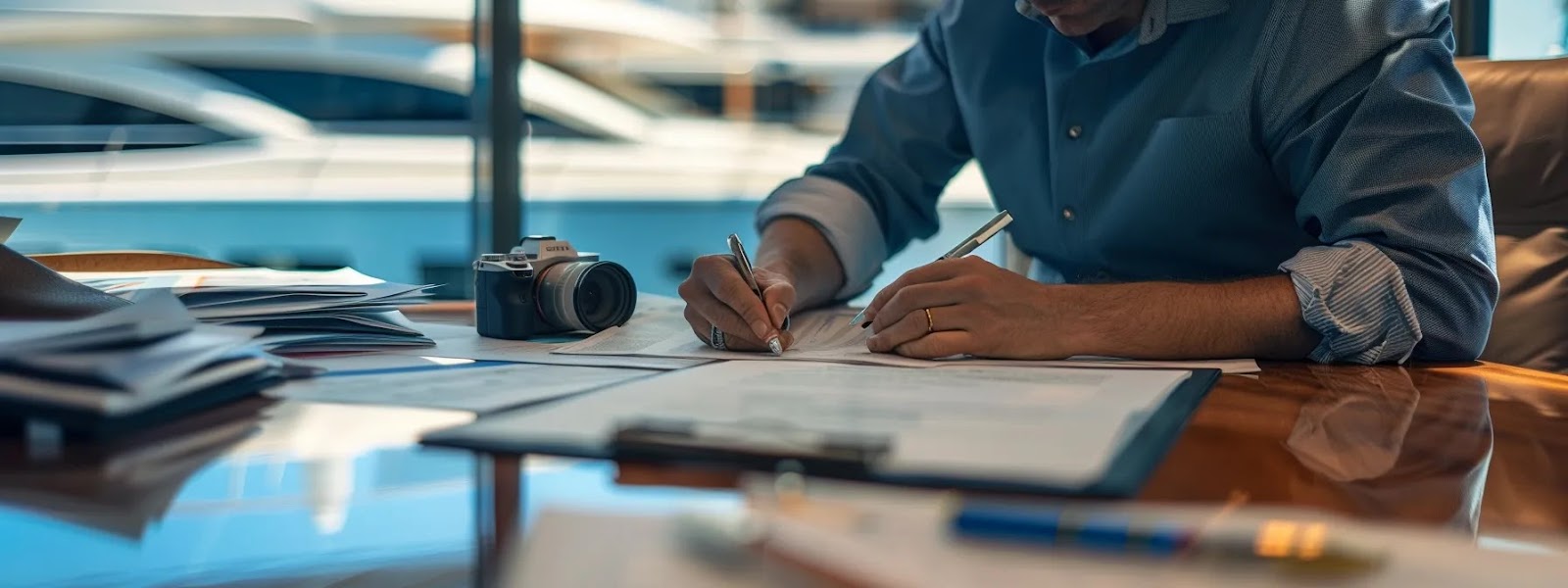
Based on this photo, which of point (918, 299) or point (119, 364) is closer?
point (119, 364)

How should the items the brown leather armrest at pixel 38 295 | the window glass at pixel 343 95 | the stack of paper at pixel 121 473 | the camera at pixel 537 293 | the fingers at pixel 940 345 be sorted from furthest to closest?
the window glass at pixel 343 95 < the camera at pixel 537 293 < the fingers at pixel 940 345 < the brown leather armrest at pixel 38 295 < the stack of paper at pixel 121 473

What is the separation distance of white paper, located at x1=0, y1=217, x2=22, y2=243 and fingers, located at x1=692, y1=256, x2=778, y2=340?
1.97ft

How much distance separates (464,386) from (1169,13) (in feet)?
2.76

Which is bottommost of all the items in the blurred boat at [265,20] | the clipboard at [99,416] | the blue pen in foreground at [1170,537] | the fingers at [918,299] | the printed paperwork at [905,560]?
the clipboard at [99,416]

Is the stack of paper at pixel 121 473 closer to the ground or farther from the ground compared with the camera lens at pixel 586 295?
closer to the ground

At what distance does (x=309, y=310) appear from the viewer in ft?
3.28

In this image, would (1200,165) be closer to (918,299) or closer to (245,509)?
(918,299)

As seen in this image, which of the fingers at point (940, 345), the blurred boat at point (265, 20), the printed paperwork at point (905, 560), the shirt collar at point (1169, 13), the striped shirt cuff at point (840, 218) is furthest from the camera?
the blurred boat at point (265, 20)

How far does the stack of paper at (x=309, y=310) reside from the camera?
0.98 metres

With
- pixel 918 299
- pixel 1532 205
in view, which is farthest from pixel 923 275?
pixel 1532 205

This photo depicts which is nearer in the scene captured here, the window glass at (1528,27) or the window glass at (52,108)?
the window glass at (1528,27)

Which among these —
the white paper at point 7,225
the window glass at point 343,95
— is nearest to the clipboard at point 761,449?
the white paper at point 7,225

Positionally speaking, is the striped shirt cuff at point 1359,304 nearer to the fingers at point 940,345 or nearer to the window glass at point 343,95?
the fingers at point 940,345

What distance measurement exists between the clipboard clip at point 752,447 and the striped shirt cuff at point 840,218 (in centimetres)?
85
